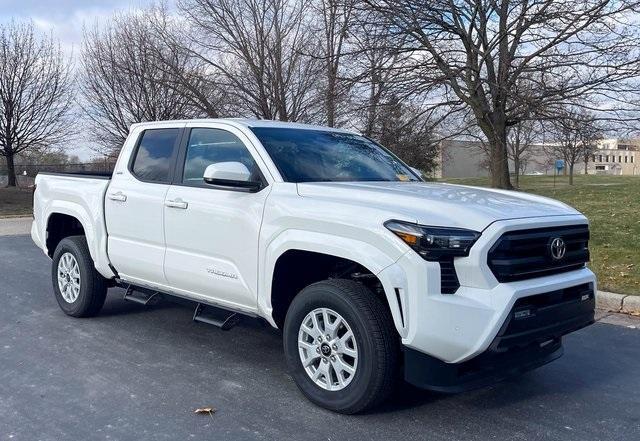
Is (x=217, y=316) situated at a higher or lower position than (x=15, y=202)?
lower

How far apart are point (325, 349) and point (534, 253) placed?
1411 millimetres

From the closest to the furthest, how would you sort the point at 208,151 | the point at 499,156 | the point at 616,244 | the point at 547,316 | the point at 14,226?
the point at 547,316 < the point at 208,151 < the point at 616,244 < the point at 14,226 < the point at 499,156

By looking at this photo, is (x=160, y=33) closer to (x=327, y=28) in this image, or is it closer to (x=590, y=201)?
(x=327, y=28)

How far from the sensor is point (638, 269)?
313 inches

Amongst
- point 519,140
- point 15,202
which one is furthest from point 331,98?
point 519,140

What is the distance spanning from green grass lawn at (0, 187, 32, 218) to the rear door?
16622 mm

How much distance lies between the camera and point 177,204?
5.11 m

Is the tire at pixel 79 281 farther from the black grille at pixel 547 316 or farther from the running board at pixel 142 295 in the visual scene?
the black grille at pixel 547 316

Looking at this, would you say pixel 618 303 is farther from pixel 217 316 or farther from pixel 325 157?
pixel 217 316

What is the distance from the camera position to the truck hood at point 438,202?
146 inches

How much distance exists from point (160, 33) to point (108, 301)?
55.9ft

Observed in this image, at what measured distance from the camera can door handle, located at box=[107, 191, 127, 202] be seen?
567 cm

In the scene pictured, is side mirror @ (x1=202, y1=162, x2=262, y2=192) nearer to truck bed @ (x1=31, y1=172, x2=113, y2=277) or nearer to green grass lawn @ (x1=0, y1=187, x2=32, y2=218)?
truck bed @ (x1=31, y1=172, x2=113, y2=277)

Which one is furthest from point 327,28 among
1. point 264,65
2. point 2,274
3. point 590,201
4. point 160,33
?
point 2,274
